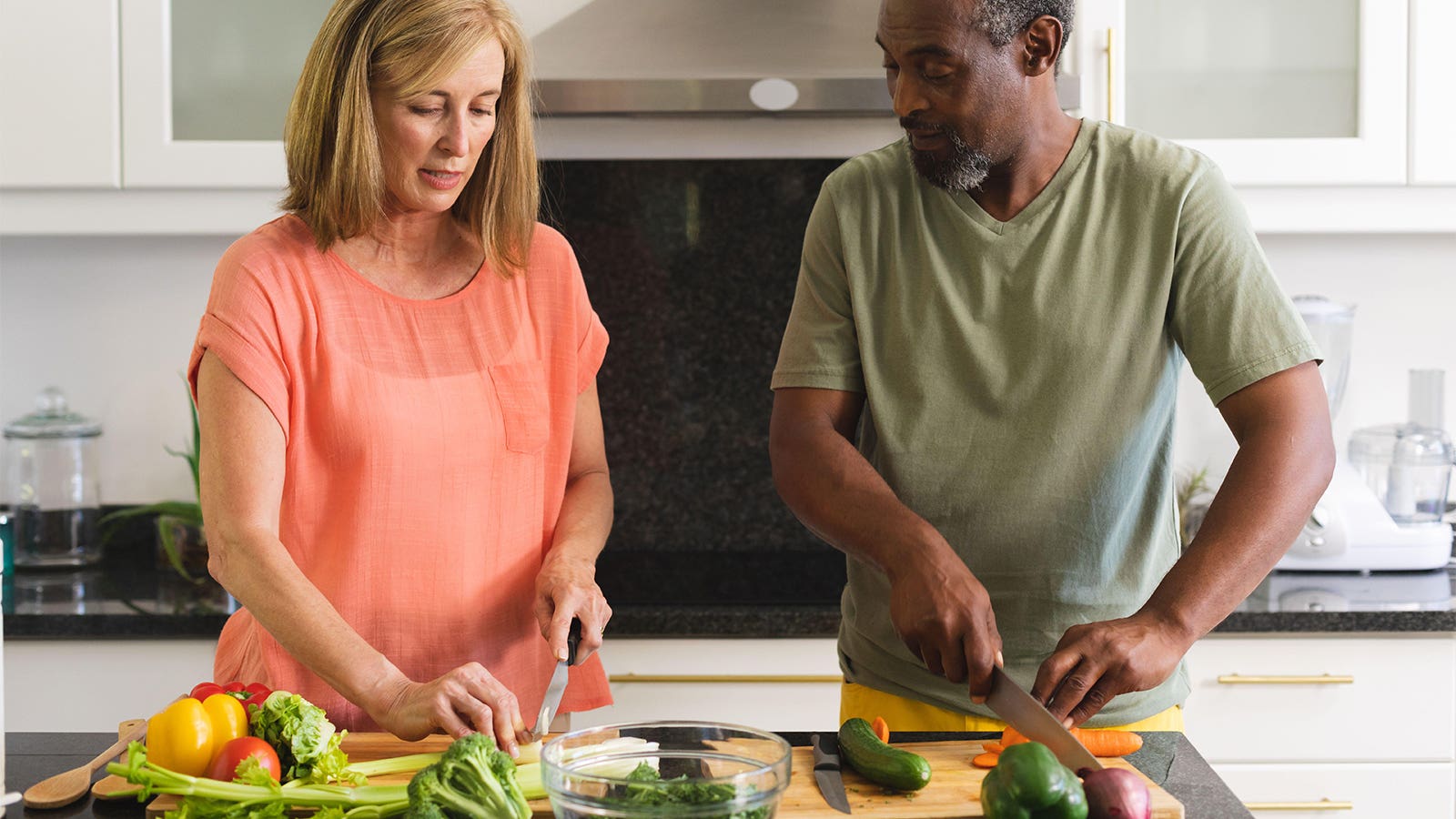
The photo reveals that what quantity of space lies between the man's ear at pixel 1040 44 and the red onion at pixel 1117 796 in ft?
2.29

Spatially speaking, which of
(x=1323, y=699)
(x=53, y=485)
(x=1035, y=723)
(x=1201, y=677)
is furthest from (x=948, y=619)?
(x=53, y=485)

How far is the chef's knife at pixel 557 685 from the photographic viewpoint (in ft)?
3.92

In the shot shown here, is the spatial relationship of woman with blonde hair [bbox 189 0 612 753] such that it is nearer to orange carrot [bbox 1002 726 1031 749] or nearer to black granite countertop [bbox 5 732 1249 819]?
black granite countertop [bbox 5 732 1249 819]

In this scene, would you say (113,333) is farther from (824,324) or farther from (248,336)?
(824,324)

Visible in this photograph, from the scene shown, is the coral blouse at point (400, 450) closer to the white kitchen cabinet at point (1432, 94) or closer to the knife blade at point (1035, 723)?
the knife blade at point (1035, 723)

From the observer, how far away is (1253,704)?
199cm

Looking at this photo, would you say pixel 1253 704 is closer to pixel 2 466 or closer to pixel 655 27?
pixel 655 27

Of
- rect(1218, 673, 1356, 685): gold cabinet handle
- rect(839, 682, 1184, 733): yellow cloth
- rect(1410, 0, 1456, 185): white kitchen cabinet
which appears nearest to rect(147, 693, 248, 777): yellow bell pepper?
rect(839, 682, 1184, 733): yellow cloth

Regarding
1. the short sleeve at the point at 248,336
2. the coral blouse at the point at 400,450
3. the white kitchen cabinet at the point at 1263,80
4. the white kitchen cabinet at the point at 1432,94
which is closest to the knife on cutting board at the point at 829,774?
the coral blouse at the point at 400,450

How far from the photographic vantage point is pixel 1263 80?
84.0 inches

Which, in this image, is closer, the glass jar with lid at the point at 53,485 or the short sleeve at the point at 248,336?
the short sleeve at the point at 248,336

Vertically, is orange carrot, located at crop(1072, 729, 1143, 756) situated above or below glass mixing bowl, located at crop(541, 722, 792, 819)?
below

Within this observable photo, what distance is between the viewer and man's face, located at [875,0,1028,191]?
125cm

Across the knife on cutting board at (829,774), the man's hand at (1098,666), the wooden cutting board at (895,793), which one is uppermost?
the man's hand at (1098,666)
